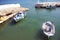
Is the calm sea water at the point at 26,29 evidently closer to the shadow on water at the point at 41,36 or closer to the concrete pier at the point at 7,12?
the shadow on water at the point at 41,36

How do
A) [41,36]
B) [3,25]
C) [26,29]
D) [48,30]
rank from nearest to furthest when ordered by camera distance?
1. [41,36]
2. [48,30]
3. [26,29]
4. [3,25]

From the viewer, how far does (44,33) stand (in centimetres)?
1389

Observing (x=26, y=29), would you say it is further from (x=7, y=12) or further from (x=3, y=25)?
(x=7, y=12)

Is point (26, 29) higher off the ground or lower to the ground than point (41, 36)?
lower

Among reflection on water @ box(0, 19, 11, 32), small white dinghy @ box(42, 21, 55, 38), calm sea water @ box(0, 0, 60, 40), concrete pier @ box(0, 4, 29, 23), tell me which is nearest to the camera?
small white dinghy @ box(42, 21, 55, 38)

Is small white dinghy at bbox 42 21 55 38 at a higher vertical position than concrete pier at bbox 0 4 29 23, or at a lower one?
higher

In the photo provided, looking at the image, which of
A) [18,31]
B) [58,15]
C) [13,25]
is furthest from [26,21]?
[58,15]

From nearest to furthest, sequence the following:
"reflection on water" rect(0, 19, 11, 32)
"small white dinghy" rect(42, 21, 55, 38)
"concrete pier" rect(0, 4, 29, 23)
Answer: "small white dinghy" rect(42, 21, 55, 38)
"reflection on water" rect(0, 19, 11, 32)
"concrete pier" rect(0, 4, 29, 23)

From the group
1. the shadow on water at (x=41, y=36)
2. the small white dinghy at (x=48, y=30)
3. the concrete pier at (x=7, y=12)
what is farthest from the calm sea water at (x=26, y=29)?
the concrete pier at (x=7, y=12)

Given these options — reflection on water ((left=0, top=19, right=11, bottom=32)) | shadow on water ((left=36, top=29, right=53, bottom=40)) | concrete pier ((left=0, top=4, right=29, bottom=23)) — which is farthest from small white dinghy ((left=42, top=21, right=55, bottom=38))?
concrete pier ((left=0, top=4, right=29, bottom=23))

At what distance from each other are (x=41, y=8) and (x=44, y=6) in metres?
0.57

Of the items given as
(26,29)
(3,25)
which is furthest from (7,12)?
(26,29)

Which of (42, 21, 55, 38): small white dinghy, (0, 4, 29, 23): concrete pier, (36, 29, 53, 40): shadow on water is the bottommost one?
(0, 4, 29, 23): concrete pier

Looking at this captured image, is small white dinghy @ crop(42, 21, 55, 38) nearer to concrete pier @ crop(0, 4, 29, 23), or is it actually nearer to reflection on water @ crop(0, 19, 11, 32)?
reflection on water @ crop(0, 19, 11, 32)
